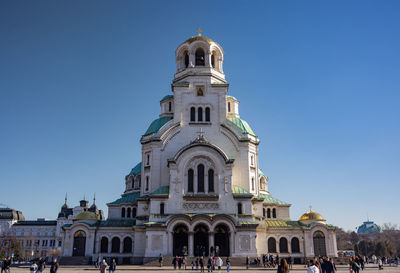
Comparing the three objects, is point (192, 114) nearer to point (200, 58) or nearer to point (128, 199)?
point (200, 58)

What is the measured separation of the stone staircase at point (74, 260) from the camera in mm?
43281

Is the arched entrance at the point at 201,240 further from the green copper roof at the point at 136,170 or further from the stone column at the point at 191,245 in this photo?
the green copper roof at the point at 136,170

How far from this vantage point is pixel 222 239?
42.5 m

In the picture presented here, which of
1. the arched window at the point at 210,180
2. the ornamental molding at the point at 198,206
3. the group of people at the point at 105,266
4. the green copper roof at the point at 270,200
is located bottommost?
the group of people at the point at 105,266

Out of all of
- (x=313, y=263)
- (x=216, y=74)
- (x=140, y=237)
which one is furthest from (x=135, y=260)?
(x=313, y=263)

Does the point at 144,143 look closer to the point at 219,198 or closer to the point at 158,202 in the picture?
the point at 158,202

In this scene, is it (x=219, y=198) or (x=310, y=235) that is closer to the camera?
(x=219, y=198)

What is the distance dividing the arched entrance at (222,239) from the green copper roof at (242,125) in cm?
1255

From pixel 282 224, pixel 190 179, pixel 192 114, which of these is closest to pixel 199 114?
pixel 192 114

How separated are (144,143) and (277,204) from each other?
19562 millimetres

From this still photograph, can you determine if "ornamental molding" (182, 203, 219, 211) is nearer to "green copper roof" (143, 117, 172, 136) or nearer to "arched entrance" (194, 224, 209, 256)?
"arched entrance" (194, 224, 209, 256)

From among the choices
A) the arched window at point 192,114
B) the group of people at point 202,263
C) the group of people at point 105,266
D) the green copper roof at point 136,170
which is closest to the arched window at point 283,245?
the group of people at point 202,263

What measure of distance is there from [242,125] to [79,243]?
24860 mm

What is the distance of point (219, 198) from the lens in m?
42.8
